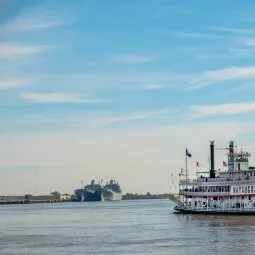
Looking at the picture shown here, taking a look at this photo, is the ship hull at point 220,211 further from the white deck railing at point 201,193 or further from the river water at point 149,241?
the river water at point 149,241

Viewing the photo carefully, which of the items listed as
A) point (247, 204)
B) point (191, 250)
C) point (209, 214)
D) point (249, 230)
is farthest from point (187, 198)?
point (191, 250)

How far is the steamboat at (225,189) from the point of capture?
11269 cm

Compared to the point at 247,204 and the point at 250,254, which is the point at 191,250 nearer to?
the point at 250,254

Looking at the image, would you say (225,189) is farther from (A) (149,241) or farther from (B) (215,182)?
(A) (149,241)

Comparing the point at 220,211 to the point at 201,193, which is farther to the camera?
the point at 201,193

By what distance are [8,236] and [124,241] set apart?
19497 millimetres

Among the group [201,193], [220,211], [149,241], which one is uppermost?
[201,193]

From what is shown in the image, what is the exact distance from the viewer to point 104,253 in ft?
208

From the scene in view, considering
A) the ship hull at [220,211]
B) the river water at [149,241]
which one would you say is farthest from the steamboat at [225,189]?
the river water at [149,241]

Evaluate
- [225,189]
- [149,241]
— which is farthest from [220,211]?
[149,241]

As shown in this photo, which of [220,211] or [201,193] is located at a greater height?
[201,193]

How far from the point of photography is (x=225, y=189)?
116625 mm

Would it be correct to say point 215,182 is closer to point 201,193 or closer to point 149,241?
point 201,193

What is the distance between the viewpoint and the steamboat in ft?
370
